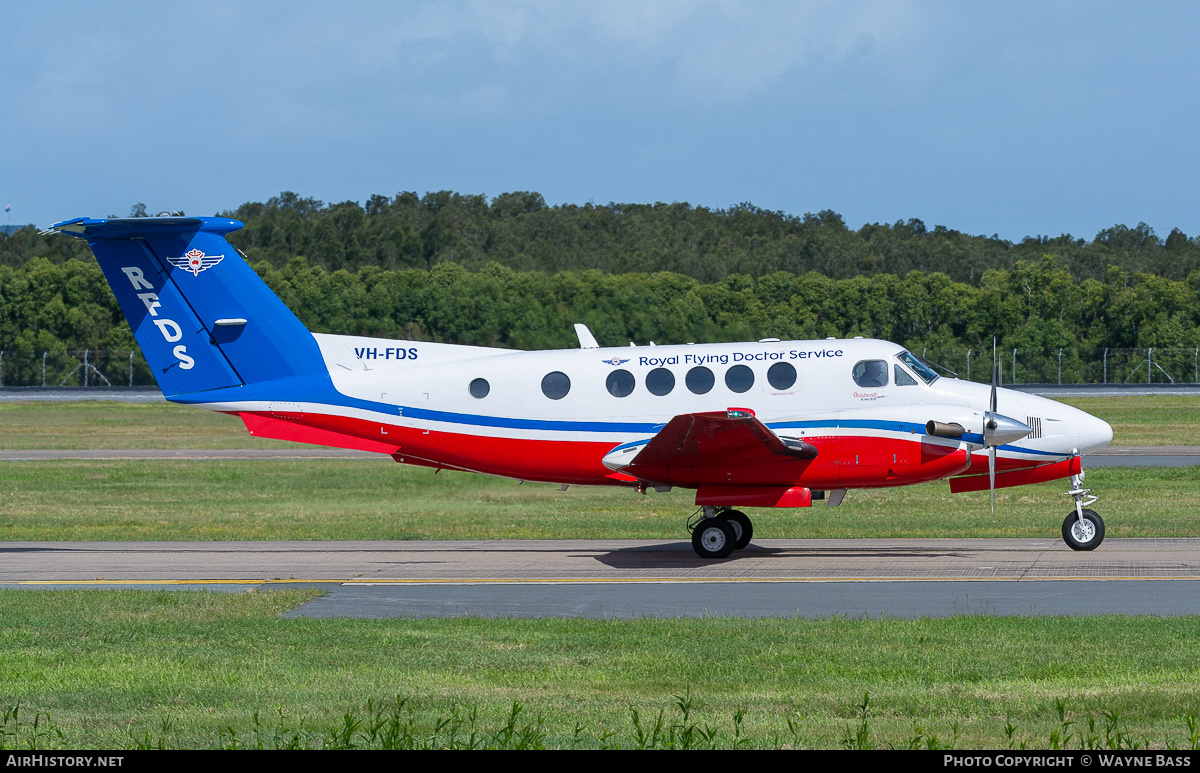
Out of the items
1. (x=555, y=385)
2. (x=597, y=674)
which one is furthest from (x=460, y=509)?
(x=597, y=674)

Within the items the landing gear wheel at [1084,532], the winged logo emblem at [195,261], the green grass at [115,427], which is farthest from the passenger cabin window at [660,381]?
the green grass at [115,427]

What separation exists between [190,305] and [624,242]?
230 ft

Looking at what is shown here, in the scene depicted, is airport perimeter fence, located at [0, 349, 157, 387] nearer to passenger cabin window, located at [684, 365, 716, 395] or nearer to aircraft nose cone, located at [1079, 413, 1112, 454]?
passenger cabin window, located at [684, 365, 716, 395]

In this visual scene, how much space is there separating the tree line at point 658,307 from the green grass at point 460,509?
5.45 m

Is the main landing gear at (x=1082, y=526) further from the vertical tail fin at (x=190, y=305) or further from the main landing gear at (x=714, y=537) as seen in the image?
the vertical tail fin at (x=190, y=305)

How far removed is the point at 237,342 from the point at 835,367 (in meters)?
9.40

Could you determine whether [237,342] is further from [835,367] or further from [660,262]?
[660,262]

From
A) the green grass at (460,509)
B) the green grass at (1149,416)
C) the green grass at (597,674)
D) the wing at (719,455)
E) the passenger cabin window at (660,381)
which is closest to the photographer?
the green grass at (597,674)

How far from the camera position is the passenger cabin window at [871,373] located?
59.2 ft

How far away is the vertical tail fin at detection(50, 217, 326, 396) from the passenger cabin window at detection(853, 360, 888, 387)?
346 inches

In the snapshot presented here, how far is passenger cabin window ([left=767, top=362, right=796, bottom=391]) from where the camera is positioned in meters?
18.2

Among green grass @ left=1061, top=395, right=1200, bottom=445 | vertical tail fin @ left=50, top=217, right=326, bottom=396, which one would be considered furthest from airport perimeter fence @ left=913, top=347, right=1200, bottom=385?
vertical tail fin @ left=50, top=217, right=326, bottom=396
